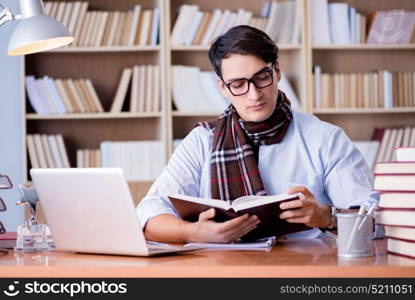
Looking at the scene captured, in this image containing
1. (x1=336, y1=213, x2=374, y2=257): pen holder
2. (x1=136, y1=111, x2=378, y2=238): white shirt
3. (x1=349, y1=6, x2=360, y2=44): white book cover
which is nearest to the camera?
(x1=336, y1=213, x2=374, y2=257): pen holder

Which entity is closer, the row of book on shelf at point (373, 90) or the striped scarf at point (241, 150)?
the striped scarf at point (241, 150)

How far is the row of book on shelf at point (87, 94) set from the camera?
14.6ft

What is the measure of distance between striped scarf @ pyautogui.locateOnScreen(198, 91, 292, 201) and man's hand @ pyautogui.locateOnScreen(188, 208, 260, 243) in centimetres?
42

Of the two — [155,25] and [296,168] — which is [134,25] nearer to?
[155,25]

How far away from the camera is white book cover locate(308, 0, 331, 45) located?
456 centimetres

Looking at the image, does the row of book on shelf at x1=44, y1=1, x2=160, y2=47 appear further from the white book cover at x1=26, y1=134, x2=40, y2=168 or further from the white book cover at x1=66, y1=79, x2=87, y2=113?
the white book cover at x1=26, y1=134, x2=40, y2=168

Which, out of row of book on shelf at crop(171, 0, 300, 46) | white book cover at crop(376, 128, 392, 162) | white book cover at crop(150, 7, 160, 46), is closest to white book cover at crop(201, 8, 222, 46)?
row of book on shelf at crop(171, 0, 300, 46)

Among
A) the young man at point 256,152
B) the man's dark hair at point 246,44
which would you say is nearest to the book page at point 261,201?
the young man at point 256,152

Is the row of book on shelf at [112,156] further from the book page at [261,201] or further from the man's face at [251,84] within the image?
the book page at [261,201]

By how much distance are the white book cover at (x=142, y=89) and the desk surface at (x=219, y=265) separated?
8.56 ft

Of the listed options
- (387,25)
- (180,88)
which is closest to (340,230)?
(180,88)

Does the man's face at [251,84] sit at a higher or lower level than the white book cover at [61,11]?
lower

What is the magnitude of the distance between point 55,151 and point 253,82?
A: 2.28 meters

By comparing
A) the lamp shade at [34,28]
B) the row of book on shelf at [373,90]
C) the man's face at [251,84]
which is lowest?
the row of book on shelf at [373,90]
